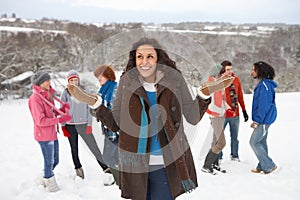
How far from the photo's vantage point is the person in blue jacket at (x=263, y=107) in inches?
137

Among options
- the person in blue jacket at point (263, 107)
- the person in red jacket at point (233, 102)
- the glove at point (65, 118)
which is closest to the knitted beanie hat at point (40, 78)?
the glove at point (65, 118)

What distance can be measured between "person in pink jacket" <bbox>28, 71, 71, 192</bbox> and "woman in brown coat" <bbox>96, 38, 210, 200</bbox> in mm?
1372

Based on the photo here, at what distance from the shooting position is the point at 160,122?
1736 mm

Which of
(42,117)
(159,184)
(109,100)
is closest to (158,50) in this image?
(159,184)

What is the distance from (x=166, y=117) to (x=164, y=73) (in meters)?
0.29

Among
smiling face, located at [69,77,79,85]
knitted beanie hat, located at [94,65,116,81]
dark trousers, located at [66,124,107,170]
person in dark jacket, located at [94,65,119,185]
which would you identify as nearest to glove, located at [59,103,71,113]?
dark trousers, located at [66,124,107,170]

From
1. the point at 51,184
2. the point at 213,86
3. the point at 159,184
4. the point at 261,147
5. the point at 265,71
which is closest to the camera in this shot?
the point at 213,86

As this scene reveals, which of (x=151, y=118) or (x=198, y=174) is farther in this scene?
(x=198, y=174)

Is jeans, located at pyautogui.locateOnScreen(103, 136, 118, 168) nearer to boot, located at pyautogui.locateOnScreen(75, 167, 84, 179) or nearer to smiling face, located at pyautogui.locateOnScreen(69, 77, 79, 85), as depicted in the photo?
boot, located at pyautogui.locateOnScreen(75, 167, 84, 179)

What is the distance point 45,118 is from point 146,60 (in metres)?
1.61

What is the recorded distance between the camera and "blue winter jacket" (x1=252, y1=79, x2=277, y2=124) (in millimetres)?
3459

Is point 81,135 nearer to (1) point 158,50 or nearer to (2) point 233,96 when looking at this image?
(1) point 158,50

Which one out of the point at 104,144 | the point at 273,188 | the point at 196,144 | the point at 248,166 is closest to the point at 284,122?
the point at 196,144

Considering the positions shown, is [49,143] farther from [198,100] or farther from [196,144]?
[196,144]
